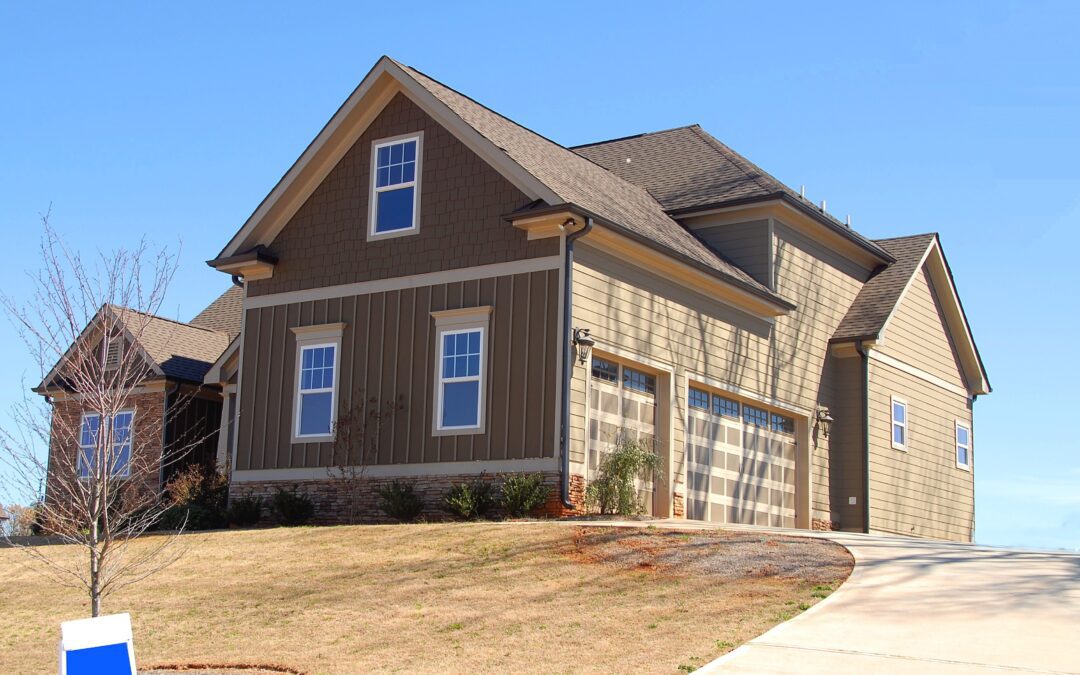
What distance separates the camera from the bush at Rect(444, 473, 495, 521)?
60.9ft

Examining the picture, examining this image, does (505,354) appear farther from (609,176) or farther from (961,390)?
(961,390)

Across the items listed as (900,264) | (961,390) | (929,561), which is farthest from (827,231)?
(929,561)

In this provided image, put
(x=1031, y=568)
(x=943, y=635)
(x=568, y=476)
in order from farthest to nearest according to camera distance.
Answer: (x=568, y=476) < (x=1031, y=568) < (x=943, y=635)

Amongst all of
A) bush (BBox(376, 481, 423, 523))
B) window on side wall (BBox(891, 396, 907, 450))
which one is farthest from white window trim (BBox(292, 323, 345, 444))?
window on side wall (BBox(891, 396, 907, 450))

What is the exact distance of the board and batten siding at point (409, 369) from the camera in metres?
19.0

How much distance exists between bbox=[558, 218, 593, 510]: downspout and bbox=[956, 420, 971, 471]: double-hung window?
48.3ft

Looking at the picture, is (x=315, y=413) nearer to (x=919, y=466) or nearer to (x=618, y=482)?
(x=618, y=482)

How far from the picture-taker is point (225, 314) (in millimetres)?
32438

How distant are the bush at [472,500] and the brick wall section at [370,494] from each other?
14 cm

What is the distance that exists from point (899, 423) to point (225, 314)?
668 inches

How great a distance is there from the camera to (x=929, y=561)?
48.2ft

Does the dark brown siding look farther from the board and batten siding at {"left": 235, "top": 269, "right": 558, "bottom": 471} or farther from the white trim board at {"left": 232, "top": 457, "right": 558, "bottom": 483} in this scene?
the white trim board at {"left": 232, "top": 457, "right": 558, "bottom": 483}

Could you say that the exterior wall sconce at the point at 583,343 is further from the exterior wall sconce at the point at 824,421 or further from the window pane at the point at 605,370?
the exterior wall sconce at the point at 824,421

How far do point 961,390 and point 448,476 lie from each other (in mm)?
15818
